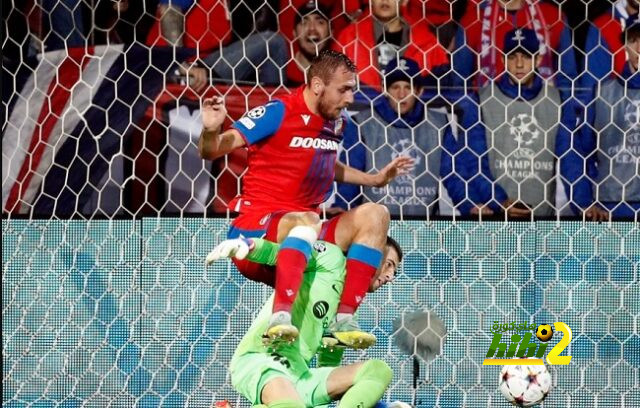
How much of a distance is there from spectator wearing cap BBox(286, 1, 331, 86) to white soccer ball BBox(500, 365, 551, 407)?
54.7 inches

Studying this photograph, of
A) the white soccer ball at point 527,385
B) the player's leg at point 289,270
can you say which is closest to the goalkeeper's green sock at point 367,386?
the player's leg at point 289,270

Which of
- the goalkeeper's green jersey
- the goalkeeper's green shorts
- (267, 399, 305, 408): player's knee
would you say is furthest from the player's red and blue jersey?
(267, 399, 305, 408): player's knee

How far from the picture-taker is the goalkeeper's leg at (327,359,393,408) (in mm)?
3285

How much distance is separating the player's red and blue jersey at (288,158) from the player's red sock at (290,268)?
0.30 m

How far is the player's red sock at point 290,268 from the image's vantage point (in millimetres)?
3287

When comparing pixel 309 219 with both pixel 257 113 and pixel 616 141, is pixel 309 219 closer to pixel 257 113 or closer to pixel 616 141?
pixel 257 113

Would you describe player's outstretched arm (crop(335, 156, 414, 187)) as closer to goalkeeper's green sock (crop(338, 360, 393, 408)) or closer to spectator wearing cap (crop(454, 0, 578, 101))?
goalkeeper's green sock (crop(338, 360, 393, 408))

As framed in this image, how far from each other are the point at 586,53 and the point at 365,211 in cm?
150

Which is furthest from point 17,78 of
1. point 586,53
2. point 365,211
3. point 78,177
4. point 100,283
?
point 586,53

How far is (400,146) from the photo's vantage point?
439 cm

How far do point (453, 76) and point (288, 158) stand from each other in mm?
1073

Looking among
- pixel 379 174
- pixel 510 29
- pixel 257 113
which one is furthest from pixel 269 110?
pixel 510 29

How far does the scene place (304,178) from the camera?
3.65 m

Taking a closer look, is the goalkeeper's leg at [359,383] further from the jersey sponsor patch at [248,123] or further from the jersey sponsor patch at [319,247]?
the jersey sponsor patch at [248,123]
